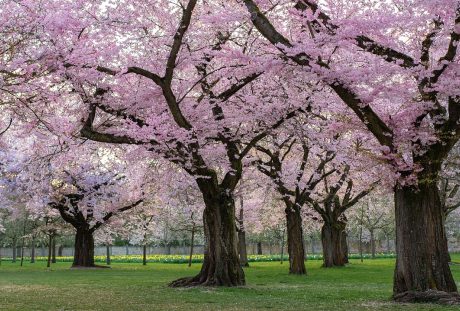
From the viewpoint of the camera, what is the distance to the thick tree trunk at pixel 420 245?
38.7 feet

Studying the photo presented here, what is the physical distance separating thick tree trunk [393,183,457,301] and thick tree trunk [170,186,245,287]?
20.6ft

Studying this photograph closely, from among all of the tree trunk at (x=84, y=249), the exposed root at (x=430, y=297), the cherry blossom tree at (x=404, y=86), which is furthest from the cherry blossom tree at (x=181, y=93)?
the tree trunk at (x=84, y=249)

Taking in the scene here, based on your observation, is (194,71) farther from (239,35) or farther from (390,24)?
(390,24)

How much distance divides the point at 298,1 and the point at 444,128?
4033mm

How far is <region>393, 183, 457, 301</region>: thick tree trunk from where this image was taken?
11781mm

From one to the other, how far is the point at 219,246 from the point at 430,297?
25.0 ft

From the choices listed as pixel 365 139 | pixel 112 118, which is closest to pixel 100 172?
pixel 112 118

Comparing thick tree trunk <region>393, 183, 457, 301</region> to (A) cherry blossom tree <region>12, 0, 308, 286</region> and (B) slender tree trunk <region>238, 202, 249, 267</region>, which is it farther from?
(B) slender tree trunk <region>238, 202, 249, 267</region>

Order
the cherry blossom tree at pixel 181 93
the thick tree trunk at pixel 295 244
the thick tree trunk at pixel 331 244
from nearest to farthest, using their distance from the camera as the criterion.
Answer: the cherry blossom tree at pixel 181 93 → the thick tree trunk at pixel 295 244 → the thick tree trunk at pixel 331 244

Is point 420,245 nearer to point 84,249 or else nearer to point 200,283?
point 200,283

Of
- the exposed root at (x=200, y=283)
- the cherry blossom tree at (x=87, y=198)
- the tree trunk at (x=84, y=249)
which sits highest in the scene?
the cherry blossom tree at (x=87, y=198)

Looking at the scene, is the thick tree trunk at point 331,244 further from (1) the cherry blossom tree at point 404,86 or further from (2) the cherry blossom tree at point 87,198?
(1) the cherry blossom tree at point 404,86

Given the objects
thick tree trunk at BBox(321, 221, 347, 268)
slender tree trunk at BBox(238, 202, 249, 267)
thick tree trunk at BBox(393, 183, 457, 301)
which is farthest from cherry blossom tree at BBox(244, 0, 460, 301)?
slender tree trunk at BBox(238, 202, 249, 267)

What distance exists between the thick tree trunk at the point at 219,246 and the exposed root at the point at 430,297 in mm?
6497
